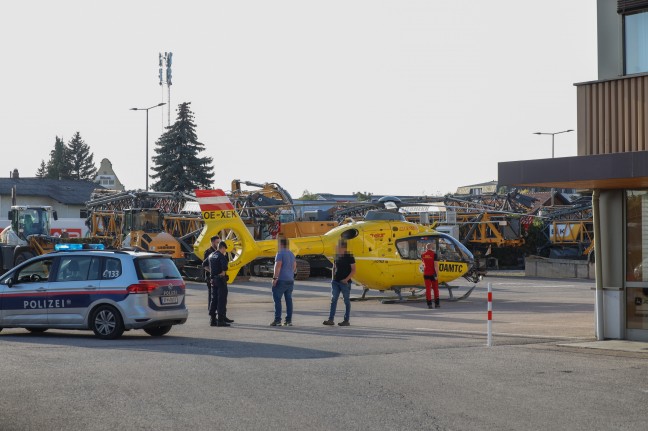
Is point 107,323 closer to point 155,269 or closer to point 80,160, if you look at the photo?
point 155,269

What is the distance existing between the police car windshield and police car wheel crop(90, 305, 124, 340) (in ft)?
2.75

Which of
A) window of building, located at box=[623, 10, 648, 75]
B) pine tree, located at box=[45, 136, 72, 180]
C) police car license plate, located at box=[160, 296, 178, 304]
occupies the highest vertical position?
pine tree, located at box=[45, 136, 72, 180]

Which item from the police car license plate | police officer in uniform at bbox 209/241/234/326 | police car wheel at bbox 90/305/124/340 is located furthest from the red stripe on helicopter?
police car wheel at bbox 90/305/124/340

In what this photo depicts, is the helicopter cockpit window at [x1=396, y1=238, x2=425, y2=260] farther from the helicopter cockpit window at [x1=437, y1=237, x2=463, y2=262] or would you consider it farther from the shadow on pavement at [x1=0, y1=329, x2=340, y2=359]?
the shadow on pavement at [x1=0, y1=329, x2=340, y2=359]

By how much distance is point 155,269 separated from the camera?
56.1ft

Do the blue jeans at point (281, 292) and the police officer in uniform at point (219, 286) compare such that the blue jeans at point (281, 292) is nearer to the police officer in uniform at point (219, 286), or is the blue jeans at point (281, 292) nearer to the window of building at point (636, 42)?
the police officer in uniform at point (219, 286)

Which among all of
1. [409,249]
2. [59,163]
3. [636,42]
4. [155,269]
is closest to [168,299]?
[155,269]

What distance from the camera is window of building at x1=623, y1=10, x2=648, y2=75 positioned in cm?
1530

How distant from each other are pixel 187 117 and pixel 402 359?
2602 inches

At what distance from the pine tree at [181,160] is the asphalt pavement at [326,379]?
195 ft

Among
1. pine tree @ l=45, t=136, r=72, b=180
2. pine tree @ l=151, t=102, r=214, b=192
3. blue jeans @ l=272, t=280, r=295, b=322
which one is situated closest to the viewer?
blue jeans @ l=272, t=280, r=295, b=322

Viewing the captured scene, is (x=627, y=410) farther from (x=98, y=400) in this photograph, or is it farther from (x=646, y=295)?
(x=646, y=295)

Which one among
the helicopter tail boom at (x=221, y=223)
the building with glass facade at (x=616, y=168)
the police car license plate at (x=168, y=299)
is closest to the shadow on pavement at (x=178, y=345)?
the police car license plate at (x=168, y=299)

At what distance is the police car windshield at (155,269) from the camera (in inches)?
663
